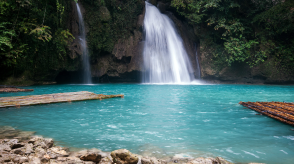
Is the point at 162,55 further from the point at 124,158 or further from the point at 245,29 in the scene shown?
the point at 124,158

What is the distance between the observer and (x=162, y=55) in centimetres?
2109

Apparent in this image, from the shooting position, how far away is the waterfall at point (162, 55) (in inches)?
819

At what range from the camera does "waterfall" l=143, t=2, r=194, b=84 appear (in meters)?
20.8

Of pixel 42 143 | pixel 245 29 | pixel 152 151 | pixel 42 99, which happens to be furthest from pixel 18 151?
pixel 245 29

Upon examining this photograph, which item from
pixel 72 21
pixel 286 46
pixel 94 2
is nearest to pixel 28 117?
pixel 72 21

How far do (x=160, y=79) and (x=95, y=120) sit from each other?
15.6 meters

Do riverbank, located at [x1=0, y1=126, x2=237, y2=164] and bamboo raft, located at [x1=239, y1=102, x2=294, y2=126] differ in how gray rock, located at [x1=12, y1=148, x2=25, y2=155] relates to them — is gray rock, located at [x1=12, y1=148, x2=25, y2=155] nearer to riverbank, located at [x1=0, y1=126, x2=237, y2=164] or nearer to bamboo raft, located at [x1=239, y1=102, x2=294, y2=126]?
riverbank, located at [x1=0, y1=126, x2=237, y2=164]

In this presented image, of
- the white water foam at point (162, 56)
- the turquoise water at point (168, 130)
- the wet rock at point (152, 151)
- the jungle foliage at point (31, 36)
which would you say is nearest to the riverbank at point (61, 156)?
the wet rock at point (152, 151)

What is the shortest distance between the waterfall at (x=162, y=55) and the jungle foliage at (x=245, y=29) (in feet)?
7.97

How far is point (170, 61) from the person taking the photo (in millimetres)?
21141

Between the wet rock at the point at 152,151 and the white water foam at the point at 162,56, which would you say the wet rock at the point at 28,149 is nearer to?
the wet rock at the point at 152,151

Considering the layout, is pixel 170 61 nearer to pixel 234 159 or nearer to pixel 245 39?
pixel 245 39

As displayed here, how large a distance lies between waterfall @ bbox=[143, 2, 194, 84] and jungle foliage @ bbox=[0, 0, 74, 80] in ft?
25.1

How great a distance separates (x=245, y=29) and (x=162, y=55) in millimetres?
8402
